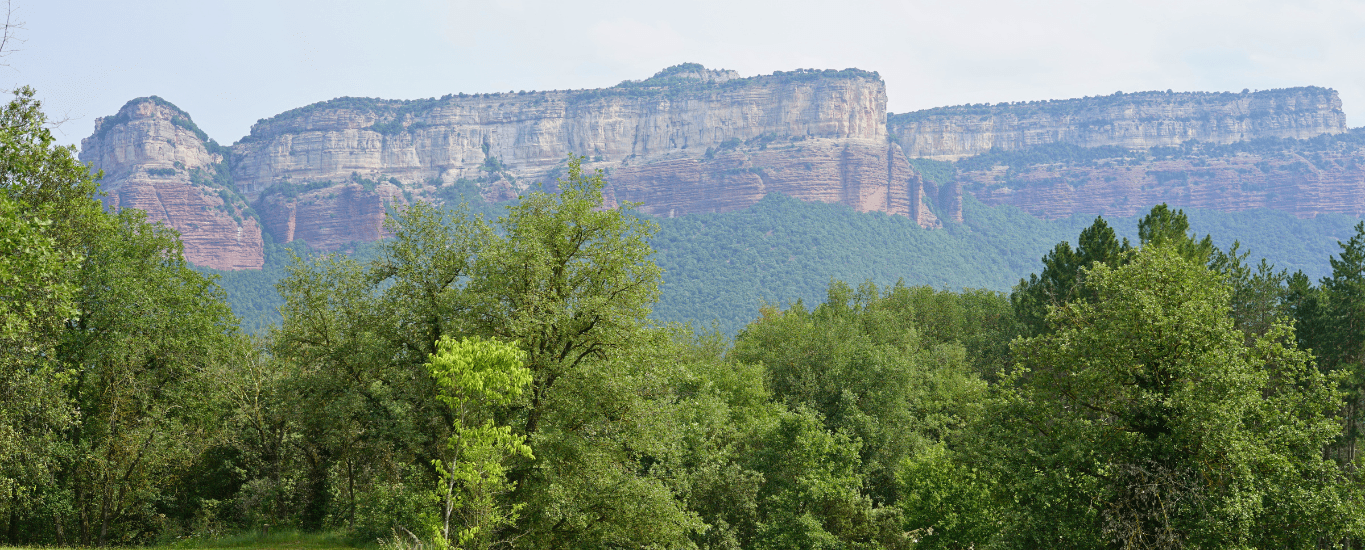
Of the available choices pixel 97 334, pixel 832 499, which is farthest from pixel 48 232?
pixel 832 499

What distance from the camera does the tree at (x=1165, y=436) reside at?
1410 centimetres

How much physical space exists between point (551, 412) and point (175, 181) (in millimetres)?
192252

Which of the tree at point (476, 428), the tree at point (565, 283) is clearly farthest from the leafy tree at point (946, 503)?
the tree at point (476, 428)

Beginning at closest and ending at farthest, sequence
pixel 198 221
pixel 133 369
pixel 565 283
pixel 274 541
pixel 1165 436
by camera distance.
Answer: pixel 1165 436, pixel 565 283, pixel 133 369, pixel 274 541, pixel 198 221

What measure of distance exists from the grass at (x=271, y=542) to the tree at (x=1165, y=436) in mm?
18226

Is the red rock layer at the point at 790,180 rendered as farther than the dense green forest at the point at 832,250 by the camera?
Yes

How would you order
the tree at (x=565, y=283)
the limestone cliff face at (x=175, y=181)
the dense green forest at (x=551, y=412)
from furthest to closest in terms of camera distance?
the limestone cliff face at (x=175, y=181) < the tree at (x=565, y=283) < the dense green forest at (x=551, y=412)

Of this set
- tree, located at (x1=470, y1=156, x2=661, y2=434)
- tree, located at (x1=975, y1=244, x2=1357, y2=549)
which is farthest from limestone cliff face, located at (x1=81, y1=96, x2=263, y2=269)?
Result: tree, located at (x1=975, y1=244, x2=1357, y2=549)

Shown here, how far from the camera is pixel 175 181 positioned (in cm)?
17512

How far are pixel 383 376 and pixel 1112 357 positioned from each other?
1598cm

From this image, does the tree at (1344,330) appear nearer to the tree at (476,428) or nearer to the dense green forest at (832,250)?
the tree at (476,428)

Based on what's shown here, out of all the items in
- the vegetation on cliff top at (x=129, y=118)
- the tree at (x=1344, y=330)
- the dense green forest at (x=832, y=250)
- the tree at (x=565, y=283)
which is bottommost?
the dense green forest at (x=832, y=250)

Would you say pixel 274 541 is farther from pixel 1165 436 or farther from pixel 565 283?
pixel 1165 436

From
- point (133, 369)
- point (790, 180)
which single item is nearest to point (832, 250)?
point (790, 180)
